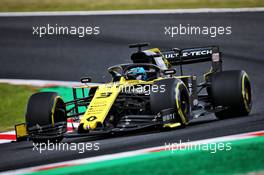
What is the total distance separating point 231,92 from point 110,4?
13.2 meters

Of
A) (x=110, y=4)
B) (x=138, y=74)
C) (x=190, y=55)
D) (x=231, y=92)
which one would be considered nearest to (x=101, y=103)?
(x=138, y=74)

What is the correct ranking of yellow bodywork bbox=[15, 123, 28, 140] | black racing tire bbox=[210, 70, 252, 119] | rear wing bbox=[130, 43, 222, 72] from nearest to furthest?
yellow bodywork bbox=[15, 123, 28, 140] < black racing tire bbox=[210, 70, 252, 119] < rear wing bbox=[130, 43, 222, 72]

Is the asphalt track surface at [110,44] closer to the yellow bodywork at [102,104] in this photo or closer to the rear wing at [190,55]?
the rear wing at [190,55]

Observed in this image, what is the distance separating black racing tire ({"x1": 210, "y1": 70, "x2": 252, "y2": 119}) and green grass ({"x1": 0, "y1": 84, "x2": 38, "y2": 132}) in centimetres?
374

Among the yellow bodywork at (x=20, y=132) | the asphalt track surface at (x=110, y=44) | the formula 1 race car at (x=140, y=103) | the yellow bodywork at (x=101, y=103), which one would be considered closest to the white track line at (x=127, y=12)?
the asphalt track surface at (x=110, y=44)

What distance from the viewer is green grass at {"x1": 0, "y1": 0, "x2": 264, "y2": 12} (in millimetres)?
24953

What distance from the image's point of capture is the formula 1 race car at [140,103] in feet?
41.0

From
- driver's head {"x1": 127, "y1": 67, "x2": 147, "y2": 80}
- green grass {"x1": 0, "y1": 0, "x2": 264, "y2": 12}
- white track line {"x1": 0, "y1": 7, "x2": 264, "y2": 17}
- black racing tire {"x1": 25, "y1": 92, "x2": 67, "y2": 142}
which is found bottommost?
black racing tire {"x1": 25, "y1": 92, "x2": 67, "y2": 142}

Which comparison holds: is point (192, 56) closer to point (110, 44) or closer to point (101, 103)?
point (101, 103)

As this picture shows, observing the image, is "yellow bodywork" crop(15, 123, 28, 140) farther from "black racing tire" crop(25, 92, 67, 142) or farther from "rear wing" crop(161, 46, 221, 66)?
"rear wing" crop(161, 46, 221, 66)

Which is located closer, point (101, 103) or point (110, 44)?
point (101, 103)

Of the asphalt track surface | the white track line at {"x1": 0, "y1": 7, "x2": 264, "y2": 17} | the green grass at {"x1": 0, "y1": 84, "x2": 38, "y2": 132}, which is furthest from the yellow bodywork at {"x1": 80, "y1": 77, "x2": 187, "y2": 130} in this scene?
the white track line at {"x1": 0, "y1": 7, "x2": 264, "y2": 17}

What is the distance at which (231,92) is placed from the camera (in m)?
13.9

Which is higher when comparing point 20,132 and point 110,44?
point 110,44
